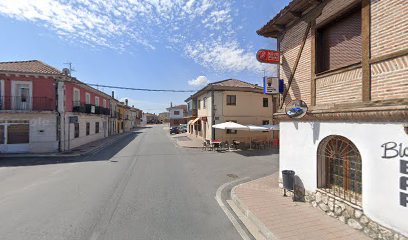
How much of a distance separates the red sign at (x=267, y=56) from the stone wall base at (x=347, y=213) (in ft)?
14.3

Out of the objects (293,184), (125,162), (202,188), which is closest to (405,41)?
(293,184)

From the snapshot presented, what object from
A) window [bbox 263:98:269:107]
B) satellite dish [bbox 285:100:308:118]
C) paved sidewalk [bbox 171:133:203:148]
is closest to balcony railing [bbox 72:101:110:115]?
paved sidewalk [bbox 171:133:203:148]

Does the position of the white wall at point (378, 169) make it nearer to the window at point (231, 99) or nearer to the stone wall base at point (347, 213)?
the stone wall base at point (347, 213)

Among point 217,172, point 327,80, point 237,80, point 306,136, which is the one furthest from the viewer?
point 237,80

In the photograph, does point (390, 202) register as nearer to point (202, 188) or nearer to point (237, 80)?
point (202, 188)

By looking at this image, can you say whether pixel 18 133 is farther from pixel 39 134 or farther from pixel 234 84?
pixel 234 84

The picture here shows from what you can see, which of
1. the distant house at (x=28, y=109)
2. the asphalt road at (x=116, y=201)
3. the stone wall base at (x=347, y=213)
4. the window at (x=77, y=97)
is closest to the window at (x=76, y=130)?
the window at (x=77, y=97)

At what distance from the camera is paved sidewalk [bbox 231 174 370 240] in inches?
192

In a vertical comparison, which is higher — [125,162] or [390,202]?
[390,202]

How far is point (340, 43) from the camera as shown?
5.98m

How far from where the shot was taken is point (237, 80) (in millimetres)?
26172

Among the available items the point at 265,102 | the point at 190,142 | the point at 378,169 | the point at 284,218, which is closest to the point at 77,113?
the point at 190,142

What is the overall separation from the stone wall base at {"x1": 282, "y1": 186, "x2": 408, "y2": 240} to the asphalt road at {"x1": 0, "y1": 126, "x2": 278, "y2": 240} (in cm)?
256

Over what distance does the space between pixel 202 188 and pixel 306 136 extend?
413 centimetres
